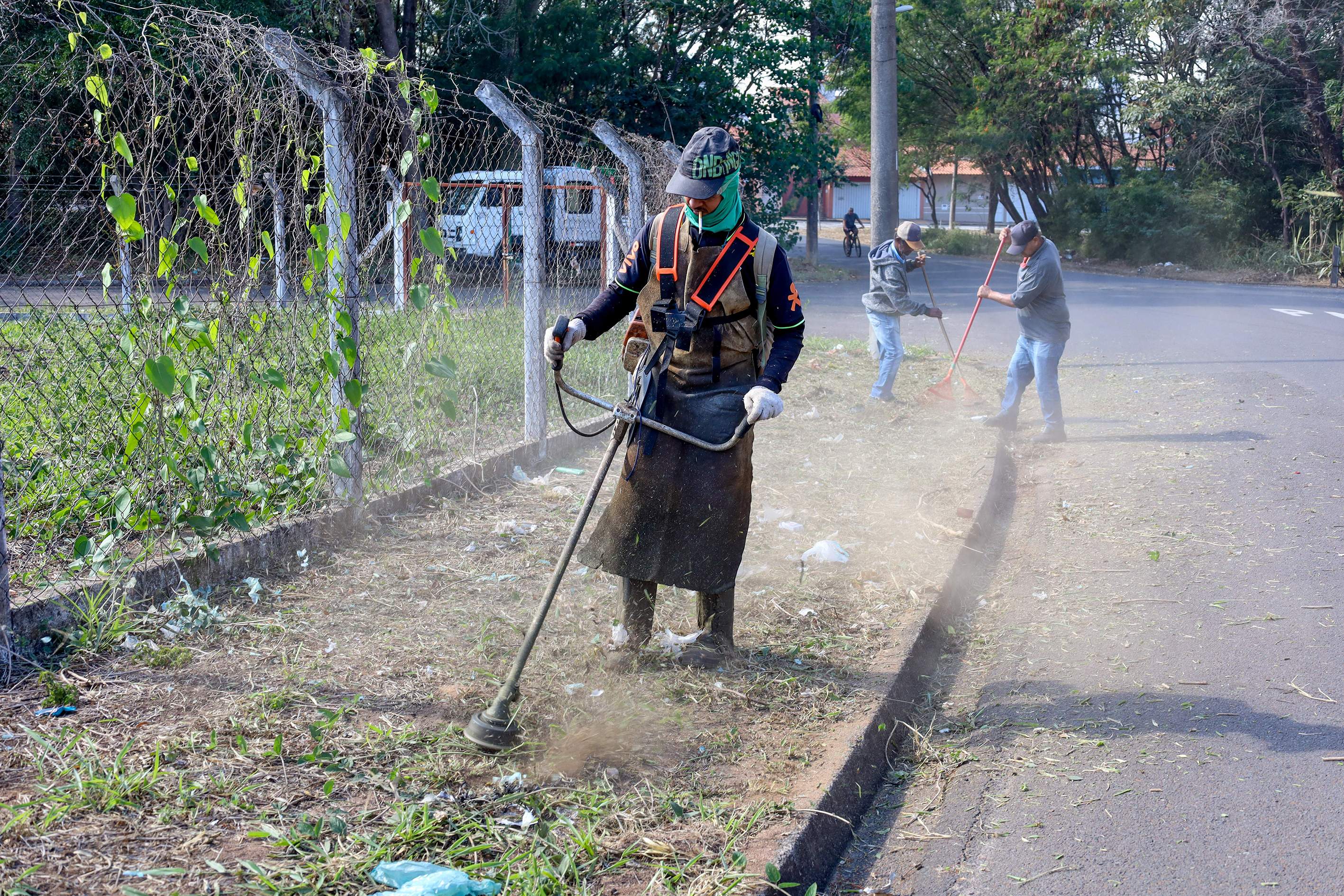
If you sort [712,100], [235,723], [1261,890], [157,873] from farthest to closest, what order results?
[712,100] → [235,723] → [1261,890] → [157,873]

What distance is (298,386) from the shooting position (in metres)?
5.21

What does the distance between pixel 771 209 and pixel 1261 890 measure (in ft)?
66.3

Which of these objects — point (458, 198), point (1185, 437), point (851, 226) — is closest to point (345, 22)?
point (458, 198)

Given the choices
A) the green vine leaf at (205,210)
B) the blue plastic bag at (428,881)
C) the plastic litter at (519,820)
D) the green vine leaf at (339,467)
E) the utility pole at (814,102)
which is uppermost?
the utility pole at (814,102)

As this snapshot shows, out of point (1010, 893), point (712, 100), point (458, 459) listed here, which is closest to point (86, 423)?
point (458, 459)

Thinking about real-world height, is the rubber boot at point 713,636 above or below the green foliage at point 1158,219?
below

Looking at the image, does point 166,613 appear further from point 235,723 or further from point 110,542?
point 235,723

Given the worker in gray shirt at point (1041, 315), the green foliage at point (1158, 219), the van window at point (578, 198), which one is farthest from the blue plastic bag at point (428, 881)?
the green foliage at point (1158, 219)

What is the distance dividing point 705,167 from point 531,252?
10.8 ft

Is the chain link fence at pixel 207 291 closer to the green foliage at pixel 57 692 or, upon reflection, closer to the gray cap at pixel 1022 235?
the green foliage at pixel 57 692

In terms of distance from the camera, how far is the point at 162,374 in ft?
12.0

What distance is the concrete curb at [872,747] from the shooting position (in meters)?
3.04

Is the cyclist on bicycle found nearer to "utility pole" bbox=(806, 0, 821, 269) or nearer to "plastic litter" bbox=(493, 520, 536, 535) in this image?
"utility pole" bbox=(806, 0, 821, 269)

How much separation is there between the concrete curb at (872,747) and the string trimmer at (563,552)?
91 cm
